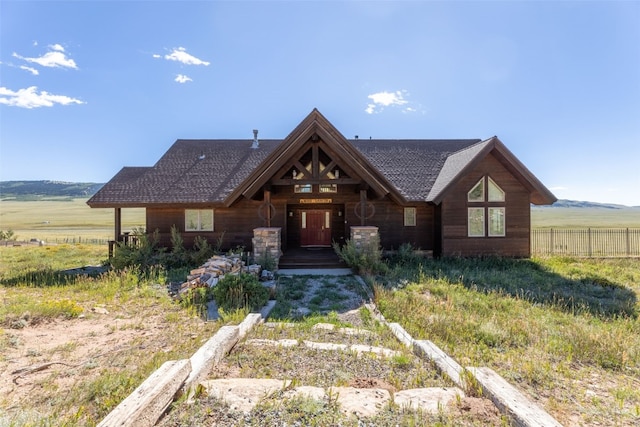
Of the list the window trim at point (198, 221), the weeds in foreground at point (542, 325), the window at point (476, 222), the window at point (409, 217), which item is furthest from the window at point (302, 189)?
the window at point (476, 222)

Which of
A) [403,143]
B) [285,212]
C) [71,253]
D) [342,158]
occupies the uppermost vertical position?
[403,143]

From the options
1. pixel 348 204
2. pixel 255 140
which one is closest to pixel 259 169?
pixel 348 204

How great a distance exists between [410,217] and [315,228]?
444cm

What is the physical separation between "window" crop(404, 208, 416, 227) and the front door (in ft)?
11.7

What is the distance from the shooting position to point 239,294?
6949 millimetres

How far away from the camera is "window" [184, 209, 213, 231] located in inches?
534

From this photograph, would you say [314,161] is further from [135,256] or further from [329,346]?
[135,256]

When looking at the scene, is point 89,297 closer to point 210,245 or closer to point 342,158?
point 210,245

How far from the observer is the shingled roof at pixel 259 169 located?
10828 mm

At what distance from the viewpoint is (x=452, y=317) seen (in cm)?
589

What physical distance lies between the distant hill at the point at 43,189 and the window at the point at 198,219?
189315mm

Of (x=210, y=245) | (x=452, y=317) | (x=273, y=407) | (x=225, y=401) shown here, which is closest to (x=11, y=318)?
(x=225, y=401)

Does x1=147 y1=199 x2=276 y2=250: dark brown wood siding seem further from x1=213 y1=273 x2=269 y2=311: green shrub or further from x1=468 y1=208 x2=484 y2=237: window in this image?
x1=468 y1=208 x2=484 y2=237: window

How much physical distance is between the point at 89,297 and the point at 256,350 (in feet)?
19.5
